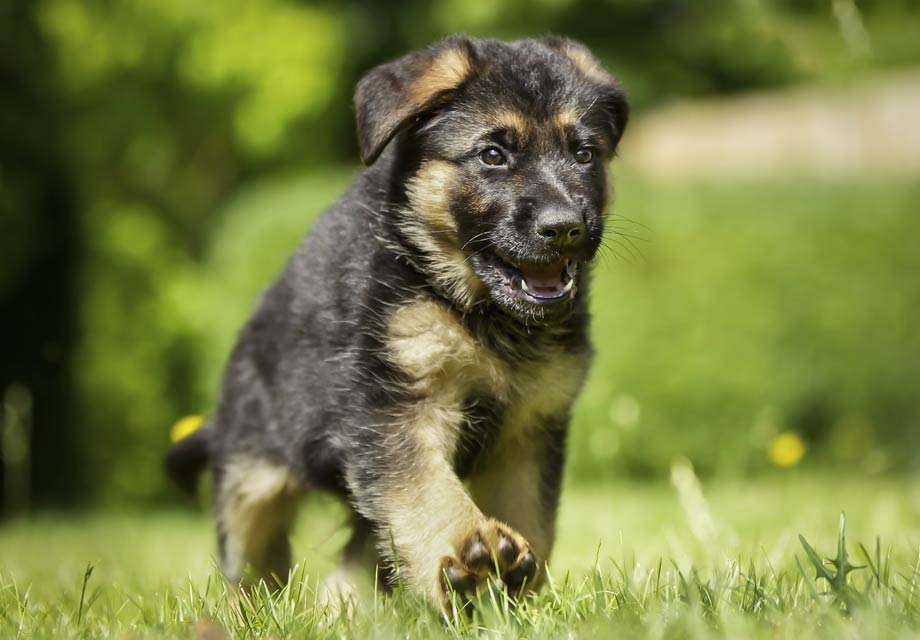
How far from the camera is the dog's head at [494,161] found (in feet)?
10.4

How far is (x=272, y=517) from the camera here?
4.01m

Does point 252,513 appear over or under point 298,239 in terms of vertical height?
over

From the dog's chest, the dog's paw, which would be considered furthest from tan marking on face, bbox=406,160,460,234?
the dog's paw

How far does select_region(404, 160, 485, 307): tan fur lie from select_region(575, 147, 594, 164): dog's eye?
401mm

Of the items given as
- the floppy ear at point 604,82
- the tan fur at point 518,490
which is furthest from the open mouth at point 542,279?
the floppy ear at point 604,82

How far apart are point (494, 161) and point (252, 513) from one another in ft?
5.39

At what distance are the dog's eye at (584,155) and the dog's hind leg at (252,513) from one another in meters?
1.56

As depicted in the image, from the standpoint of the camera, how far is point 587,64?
364 cm

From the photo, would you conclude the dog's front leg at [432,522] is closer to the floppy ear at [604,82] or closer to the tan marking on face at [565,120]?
the tan marking on face at [565,120]

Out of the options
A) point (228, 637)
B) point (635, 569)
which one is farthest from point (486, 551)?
point (228, 637)

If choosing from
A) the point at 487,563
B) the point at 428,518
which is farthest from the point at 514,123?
the point at 487,563

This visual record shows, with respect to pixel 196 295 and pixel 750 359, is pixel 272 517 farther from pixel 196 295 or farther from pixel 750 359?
pixel 196 295

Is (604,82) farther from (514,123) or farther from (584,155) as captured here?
(514,123)

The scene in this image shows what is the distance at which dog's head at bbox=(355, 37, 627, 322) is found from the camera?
3.16m
